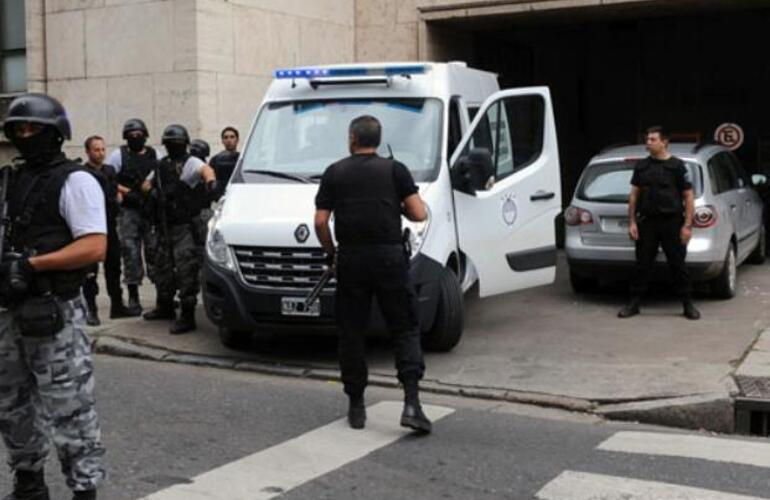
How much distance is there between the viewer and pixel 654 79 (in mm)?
22109

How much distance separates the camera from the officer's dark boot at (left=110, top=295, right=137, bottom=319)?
9.66 meters

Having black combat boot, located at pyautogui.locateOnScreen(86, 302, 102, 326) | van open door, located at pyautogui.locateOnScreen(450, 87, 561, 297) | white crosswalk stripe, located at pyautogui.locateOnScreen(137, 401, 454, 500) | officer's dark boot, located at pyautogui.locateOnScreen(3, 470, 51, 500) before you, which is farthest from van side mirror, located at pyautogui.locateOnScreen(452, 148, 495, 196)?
officer's dark boot, located at pyautogui.locateOnScreen(3, 470, 51, 500)

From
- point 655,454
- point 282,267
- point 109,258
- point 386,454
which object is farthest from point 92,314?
point 655,454

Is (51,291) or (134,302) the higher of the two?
(51,291)

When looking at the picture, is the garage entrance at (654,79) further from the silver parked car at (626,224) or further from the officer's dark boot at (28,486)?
the officer's dark boot at (28,486)

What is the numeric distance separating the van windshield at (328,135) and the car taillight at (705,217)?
3166 millimetres

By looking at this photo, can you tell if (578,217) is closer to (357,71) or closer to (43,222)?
(357,71)

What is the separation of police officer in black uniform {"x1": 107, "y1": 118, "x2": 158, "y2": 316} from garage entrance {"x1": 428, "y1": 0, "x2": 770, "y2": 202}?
10.9m

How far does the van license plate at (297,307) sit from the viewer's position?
7367 millimetres

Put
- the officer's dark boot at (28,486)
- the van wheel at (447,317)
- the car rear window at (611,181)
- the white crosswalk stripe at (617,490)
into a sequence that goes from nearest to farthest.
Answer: the officer's dark boot at (28,486), the white crosswalk stripe at (617,490), the van wheel at (447,317), the car rear window at (611,181)

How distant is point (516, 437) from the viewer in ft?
19.5

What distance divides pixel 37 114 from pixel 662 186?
251 inches

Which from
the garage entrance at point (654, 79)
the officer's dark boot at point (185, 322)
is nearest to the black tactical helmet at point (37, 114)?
the officer's dark boot at point (185, 322)

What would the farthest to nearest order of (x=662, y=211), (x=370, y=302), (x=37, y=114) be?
(x=662, y=211) → (x=370, y=302) → (x=37, y=114)
